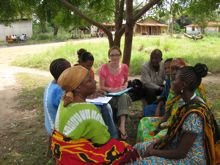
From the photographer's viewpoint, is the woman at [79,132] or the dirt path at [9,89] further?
the dirt path at [9,89]

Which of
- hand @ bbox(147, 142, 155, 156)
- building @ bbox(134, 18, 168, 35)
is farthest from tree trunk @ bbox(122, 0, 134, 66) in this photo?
building @ bbox(134, 18, 168, 35)

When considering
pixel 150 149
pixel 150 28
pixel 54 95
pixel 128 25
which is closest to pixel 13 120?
pixel 128 25

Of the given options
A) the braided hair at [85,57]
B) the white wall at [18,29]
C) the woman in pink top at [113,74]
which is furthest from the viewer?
the white wall at [18,29]

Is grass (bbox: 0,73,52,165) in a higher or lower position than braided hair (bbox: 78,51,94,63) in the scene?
lower

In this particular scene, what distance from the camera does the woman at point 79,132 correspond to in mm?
2471

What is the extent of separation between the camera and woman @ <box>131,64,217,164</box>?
264cm

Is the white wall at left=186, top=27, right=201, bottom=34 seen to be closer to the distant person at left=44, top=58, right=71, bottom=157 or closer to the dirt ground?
the dirt ground

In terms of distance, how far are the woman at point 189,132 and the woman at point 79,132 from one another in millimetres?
359

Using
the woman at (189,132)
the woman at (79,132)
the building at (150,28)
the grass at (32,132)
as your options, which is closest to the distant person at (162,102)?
the grass at (32,132)

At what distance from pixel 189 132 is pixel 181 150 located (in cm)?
17

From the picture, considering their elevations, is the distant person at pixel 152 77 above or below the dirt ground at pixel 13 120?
above

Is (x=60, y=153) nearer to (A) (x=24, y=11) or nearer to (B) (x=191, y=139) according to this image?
(B) (x=191, y=139)

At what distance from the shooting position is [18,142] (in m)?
5.35

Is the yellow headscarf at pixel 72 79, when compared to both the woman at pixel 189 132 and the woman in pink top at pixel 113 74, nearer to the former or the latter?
the woman at pixel 189 132
